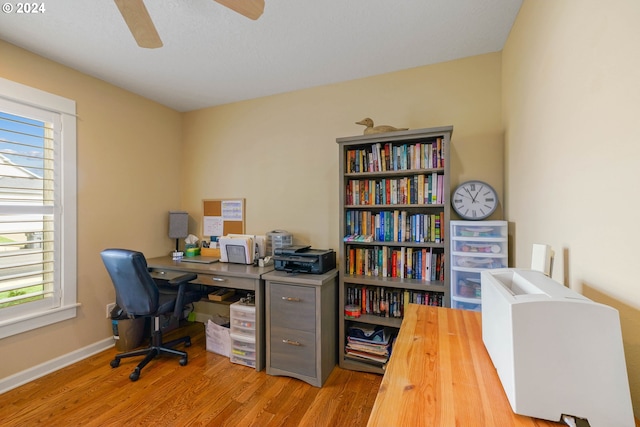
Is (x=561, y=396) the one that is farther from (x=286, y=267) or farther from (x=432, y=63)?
(x=432, y=63)

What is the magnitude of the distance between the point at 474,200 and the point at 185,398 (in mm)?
2469

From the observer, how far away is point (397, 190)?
2.08 m

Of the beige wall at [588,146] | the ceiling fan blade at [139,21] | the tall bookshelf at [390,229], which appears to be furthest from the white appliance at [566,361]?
the ceiling fan blade at [139,21]

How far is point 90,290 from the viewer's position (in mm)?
2338

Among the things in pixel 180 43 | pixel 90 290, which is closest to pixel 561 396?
pixel 180 43

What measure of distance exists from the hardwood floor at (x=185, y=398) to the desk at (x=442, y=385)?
106cm

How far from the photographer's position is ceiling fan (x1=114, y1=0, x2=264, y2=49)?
1254 millimetres

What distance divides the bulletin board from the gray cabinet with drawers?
1023 mm

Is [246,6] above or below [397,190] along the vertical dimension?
above

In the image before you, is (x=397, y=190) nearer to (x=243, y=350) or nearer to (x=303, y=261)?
(x=303, y=261)

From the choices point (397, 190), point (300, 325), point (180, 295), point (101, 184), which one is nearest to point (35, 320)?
point (180, 295)

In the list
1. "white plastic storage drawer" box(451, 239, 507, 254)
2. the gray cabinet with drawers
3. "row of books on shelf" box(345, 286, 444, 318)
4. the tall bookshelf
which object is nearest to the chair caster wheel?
A: the gray cabinet with drawers

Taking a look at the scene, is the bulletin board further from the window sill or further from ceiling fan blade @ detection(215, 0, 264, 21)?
ceiling fan blade @ detection(215, 0, 264, 21)

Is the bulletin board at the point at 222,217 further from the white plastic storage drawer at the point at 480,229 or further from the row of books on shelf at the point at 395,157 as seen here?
the white plastic storage drawer at the point at 480,229
